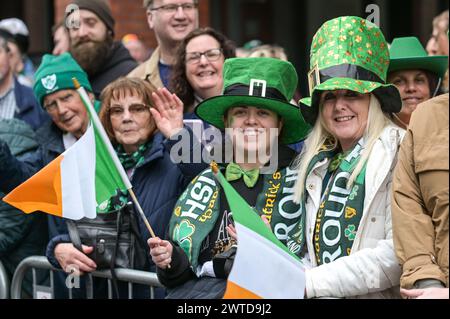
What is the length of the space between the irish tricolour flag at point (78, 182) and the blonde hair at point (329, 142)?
80cm

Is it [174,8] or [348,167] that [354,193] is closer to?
[348,167]

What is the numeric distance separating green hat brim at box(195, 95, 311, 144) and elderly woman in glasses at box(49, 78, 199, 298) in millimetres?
313

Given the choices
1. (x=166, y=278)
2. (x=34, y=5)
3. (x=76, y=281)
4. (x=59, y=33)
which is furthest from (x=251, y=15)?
(x=166, y=278)

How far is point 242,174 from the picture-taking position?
4.45 meters

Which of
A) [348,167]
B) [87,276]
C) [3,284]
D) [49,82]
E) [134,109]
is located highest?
[49,82]

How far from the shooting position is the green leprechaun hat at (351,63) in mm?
4145

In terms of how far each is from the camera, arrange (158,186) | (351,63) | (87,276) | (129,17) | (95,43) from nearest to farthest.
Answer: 1. (351,63)
2. (158,186)
3. (87,276)
4. (95,43)
5. (129,17)

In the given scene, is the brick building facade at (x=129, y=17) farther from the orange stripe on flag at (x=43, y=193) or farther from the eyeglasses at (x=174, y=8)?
the orange stripe on flag at (x=43, y=193)

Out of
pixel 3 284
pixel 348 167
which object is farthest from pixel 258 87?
pixel 3 284

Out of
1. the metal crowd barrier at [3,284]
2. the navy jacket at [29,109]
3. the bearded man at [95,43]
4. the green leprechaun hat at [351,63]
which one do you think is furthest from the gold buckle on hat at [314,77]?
the navy jacket at [29,109]

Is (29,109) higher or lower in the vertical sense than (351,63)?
lower

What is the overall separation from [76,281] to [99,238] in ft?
0.97

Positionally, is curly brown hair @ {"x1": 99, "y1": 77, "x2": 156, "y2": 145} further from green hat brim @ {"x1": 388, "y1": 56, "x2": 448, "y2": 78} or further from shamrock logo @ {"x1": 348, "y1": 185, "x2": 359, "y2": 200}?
shamrock logo @ {"x1": 348, "y1": 185, "x2": 359, "y2": 200}

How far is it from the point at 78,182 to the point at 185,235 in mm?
573
